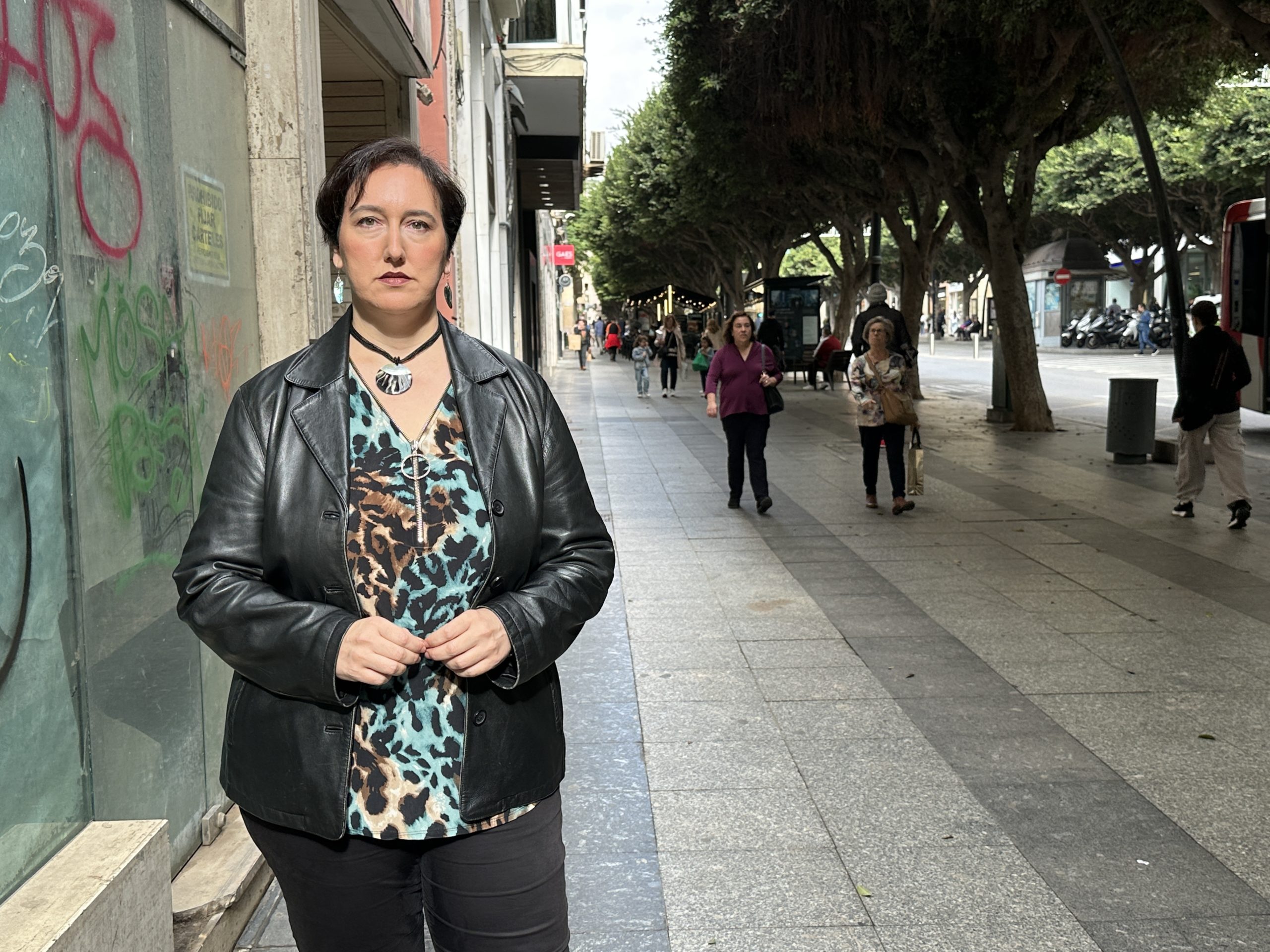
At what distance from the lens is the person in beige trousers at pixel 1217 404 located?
971 cm

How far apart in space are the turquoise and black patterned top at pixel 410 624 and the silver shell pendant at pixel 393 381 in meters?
0.12

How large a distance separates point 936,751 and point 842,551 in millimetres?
4220

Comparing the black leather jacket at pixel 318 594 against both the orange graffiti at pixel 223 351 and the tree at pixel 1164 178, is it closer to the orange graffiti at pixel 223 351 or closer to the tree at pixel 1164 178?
the orange graffiti at pixel 223 351

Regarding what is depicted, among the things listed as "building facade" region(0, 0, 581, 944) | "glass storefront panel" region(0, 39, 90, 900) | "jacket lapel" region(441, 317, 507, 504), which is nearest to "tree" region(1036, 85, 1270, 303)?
"building facade" region(0, 0, 581, 944)

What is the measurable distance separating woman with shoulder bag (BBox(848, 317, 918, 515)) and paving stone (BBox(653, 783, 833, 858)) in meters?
6.23

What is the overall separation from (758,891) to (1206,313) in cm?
783

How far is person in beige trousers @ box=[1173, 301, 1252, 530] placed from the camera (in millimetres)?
9711

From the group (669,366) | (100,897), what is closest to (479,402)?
(100,897)

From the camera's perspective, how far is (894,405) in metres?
10.3

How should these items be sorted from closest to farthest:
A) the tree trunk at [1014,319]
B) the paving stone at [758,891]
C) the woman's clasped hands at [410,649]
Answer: the woman's clasped hands at [410,649]
the paving stone at [758,891]
the tree trunk at [1014,319]

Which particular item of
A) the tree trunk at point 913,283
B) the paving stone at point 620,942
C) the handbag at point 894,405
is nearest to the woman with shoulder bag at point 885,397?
the handbag at point 894,405

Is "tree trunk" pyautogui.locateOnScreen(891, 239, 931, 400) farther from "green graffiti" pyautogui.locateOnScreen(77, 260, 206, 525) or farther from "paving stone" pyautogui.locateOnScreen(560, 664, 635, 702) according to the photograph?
"green graffiti" pyautogui.locateOnScreen(77, 260, 206, 525)

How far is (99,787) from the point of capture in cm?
289

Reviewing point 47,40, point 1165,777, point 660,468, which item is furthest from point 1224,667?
point 660,468
